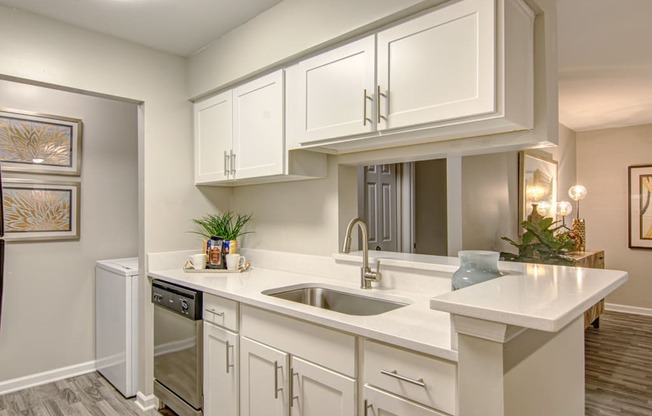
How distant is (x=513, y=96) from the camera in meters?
1.44

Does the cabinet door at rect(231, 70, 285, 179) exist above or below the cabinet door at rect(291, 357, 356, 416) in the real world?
above

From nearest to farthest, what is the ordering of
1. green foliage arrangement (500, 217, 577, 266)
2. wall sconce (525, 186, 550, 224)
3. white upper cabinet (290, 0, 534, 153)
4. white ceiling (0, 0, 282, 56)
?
1. white upper cabinet (290, 0, 534, 153)
2. white ceiling (0, 0, 282, 56)
3. green foliage arrangement (500, 217, 577, 266)
4. wall sconce (525, 186, 550, 224)

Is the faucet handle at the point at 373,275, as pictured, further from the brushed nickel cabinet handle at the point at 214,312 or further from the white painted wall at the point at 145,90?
the white painted wall at the point at 145,90

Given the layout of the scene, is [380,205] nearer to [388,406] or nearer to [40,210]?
[388,406]

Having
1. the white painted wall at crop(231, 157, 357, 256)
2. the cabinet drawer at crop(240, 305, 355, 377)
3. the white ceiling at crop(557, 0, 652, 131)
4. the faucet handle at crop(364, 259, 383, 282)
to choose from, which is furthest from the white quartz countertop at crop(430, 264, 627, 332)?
the white ceiling at crop(557, 0, 652, 131)

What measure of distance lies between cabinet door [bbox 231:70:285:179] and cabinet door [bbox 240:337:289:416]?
37.4 inches

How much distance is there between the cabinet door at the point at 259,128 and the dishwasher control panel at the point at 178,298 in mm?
758

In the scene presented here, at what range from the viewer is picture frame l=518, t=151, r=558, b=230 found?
399 cm

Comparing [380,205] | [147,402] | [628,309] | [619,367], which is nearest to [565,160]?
[628,309]

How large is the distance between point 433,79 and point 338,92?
19.2 inches

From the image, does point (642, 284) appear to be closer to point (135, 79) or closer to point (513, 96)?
point (513, 96)

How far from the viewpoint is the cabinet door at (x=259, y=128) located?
219 cm

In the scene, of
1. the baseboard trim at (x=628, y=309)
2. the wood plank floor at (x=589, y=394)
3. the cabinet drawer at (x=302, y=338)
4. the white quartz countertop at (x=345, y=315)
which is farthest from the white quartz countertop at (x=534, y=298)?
the baseboard trim at (x=628, y=309)

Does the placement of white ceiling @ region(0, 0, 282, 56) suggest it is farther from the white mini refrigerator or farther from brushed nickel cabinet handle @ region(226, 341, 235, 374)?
brushed nickel cabinet handle @ region(226, 341, 235, 374)
